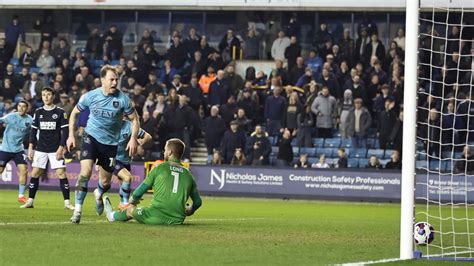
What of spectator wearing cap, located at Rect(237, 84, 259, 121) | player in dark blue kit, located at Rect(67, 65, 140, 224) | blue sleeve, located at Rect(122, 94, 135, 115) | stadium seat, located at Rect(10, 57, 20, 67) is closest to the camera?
player in dark blue kit, located at Rect(67, 65, 140, 224)

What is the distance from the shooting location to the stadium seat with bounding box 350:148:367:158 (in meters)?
33.6

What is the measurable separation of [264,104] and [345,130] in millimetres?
2824

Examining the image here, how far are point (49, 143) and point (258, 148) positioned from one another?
11.5 m

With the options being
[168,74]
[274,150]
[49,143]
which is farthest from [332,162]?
[49,143]

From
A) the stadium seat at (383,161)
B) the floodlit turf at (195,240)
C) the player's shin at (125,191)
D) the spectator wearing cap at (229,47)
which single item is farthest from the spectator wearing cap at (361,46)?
the player's shin at (125,191)

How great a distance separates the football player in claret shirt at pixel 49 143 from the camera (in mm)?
21545

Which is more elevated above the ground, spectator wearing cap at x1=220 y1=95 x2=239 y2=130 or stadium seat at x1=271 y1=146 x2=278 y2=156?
spectator wearing cap at x1=220 y1=95 x2=239 y2=130

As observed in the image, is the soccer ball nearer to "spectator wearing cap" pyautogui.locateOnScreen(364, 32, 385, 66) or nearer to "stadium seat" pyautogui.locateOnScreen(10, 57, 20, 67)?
"spectator wearing cap" pyautogui.locateOnScreen(364, 32, 385, 66)

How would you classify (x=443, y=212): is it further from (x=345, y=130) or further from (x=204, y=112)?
(x=204, y=112)

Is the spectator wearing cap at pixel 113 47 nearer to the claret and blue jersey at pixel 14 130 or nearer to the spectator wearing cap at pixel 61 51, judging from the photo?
the spectator wearing cap at pixel 61 51

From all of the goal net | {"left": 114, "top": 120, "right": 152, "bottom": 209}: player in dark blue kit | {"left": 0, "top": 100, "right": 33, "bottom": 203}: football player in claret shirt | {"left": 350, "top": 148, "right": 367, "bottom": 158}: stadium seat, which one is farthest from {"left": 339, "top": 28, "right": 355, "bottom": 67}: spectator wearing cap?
{"left": 114, "top": 120, "right": 152, "bottom": 209}: player in dark blue kit

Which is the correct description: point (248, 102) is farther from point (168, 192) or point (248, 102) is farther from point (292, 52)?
point (168, 192)

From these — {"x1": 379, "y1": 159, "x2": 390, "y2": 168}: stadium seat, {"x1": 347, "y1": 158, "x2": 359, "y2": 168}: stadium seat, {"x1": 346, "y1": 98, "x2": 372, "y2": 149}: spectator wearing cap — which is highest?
{"x1": 346, "y1": 98, "x2": 372, "y2": 149}: spectator wearing cap

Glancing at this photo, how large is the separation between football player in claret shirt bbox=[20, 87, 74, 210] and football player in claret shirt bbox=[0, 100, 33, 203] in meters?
1.88
